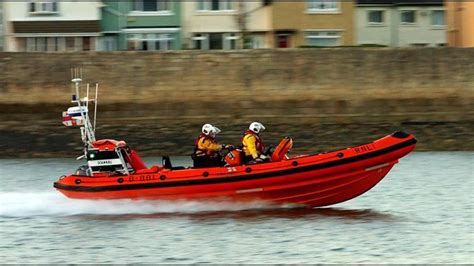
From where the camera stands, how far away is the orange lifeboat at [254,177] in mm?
17297

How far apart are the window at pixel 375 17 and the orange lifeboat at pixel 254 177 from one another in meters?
27.5

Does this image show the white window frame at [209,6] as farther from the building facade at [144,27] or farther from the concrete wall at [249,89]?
the concrete wall at [249,89]

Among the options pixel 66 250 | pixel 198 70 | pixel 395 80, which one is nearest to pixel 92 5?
pixel 198 70

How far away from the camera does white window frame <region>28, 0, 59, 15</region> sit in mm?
42062

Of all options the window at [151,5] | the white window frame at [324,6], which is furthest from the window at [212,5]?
the white window frame at [324,6]

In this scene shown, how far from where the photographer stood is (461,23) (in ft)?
132

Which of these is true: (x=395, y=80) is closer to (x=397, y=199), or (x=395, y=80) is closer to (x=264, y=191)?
(x=397, y=199)

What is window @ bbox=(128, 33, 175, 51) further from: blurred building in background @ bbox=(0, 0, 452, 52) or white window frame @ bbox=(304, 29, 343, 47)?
white window frame @ bbox=(304, 29, 343, 47)

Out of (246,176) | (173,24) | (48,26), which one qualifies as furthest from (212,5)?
(246,176)

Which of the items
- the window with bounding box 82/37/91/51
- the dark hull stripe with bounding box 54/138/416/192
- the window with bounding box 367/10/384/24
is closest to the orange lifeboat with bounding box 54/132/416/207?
the dark hull stripe with bounding box 54/138/416/192

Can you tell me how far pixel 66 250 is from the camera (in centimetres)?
1605

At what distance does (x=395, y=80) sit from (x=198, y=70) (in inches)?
241

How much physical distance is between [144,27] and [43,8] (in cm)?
394

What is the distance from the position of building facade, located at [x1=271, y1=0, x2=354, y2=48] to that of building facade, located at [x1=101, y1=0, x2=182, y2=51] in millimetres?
3935
